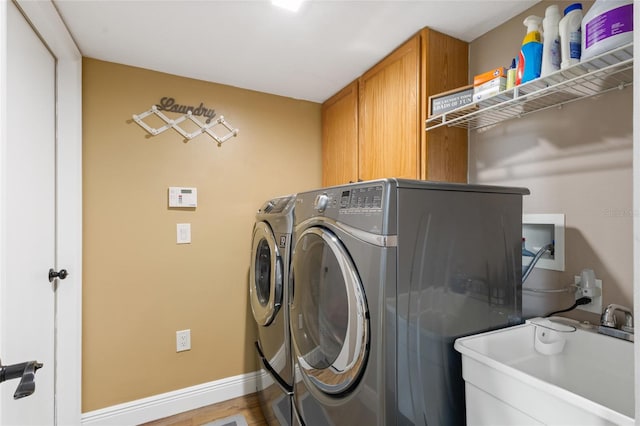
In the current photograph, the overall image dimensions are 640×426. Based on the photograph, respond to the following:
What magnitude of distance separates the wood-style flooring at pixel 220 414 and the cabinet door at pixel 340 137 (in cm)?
169

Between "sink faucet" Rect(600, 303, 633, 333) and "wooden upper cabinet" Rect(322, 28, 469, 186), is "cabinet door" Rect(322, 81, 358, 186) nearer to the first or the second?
"wooden upper cabinet" Rect(322, 28, 469, 186)

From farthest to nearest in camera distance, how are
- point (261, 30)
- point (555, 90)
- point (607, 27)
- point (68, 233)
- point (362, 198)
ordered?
point (68, 233)
point (261, 30)
point (555, 90)
point (362, 198)
point (607, 27)

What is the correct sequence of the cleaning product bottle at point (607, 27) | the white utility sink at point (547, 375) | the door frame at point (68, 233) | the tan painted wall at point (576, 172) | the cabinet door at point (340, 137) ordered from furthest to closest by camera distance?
the cabinet door at point (340, 137) < the door frame at point (68, 233) < the tan painted wall at point (576, 172) < the cleaning product bottle at point (607, 27) < the white utility sink at point (547, 375)

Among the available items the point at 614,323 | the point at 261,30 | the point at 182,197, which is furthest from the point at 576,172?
the point at 182,197

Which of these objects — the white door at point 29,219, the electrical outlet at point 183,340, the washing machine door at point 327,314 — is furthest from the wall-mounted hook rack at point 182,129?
the electrical outlet at point 183,340

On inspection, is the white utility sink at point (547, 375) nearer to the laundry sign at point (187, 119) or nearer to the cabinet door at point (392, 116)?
the cabinet door at point (392, 116)

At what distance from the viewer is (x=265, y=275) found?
1.85 m

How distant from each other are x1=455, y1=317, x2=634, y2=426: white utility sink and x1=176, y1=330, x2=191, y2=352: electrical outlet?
70.1 inches

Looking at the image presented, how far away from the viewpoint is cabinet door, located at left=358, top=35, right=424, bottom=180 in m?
1.57

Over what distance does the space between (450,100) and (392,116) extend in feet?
1.28

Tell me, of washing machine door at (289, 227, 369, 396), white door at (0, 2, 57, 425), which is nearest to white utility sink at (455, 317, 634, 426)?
washing machine door at (289, 227, 369, 396)

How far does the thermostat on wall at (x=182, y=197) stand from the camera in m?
2.04

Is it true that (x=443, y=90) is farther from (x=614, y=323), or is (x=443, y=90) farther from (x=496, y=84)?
(x=614, y=323)

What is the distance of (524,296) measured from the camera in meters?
1.40
